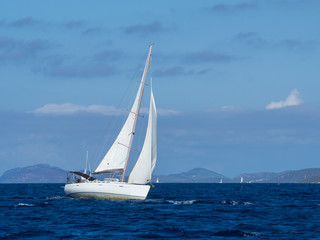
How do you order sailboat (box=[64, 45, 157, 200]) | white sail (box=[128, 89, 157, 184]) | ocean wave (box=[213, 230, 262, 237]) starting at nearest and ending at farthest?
ocean wave (box=[213, 230, 262, 237]) → sailboat (box=[64, 45, 157, 200]) → white sail (box=[128, 89, 157, 184])

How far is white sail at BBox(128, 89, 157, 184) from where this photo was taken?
58844 mm

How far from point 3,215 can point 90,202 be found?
13823 millimetres

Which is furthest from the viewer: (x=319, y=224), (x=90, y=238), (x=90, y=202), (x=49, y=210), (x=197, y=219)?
(x=90, y=202)

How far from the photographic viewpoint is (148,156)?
5922cm

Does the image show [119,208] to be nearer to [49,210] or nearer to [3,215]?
[49,210]

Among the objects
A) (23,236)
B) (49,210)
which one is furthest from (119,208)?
(23,236)

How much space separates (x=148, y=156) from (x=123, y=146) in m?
3.66

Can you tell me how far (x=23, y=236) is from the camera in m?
32.9

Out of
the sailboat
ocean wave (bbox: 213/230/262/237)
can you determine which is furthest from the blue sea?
the sailboat

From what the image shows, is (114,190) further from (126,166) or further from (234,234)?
(234,234)

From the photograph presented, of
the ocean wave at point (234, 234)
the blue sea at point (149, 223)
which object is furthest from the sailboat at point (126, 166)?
the ocean wave at point (234, 234)

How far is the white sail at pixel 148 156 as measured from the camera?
5884 cm

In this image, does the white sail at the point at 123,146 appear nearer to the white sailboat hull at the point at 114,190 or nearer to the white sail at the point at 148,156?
the white sail at the point at 148,156

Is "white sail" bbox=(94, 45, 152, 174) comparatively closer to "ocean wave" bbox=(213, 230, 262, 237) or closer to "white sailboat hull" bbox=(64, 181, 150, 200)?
"white sailboat hull" bbox=(64, 181, 150, 200)
